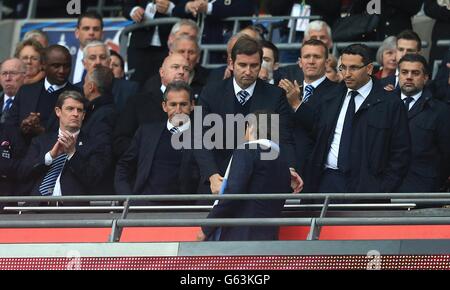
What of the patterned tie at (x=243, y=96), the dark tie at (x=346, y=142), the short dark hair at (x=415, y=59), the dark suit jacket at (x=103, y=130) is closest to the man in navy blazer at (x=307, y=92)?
the dark tie at (x=346, y=142)

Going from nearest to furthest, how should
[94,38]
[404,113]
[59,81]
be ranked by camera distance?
[404,113] → [59,81] → [94,38]

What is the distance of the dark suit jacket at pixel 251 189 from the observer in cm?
1394

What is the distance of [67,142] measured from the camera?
52.0ft

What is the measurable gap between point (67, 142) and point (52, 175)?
388 millimetres

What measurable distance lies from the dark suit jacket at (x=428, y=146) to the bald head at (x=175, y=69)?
2.35 meters

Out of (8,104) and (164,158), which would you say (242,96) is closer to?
(164,158)

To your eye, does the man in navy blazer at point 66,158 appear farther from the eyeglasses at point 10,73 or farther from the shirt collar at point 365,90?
the shirt collar at point 365,90

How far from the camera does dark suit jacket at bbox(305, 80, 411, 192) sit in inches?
591

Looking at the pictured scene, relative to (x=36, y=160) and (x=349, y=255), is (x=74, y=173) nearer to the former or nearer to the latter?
(x=36, y=160)

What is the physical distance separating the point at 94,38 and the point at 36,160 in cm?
335

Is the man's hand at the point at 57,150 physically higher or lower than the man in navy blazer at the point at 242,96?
lower

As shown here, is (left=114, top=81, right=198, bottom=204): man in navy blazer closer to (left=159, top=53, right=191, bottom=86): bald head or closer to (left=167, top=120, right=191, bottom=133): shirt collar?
(left=167, top=120, right=191, bottom=133): shirt collar

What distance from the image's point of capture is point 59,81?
57.1ft
